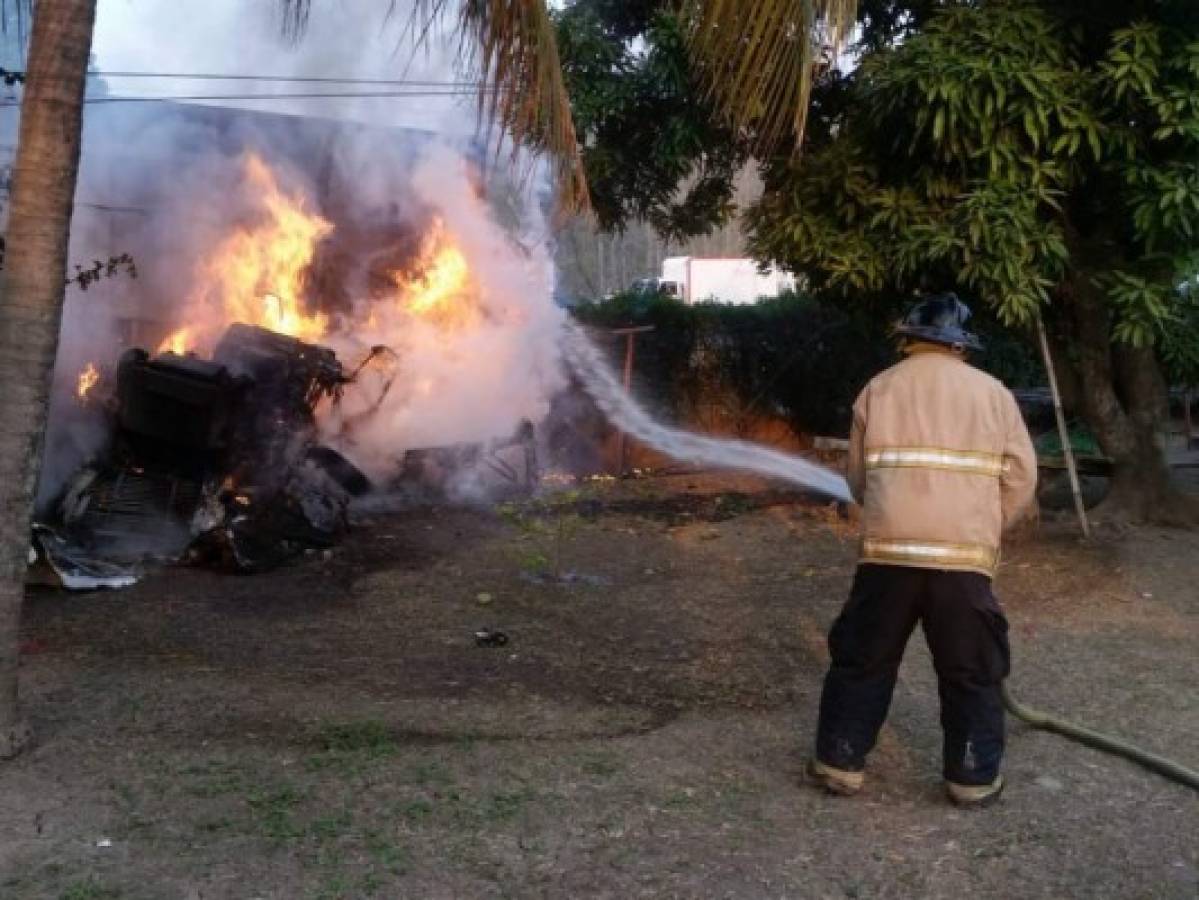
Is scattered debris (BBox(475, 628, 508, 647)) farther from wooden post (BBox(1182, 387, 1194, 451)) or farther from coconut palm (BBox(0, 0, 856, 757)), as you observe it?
wooden post (BBox(1182, 387, 1194, 451))

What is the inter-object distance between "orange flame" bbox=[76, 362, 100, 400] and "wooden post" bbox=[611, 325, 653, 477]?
5.67 meters

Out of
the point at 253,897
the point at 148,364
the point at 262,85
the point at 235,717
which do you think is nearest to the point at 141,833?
the point at 253,897

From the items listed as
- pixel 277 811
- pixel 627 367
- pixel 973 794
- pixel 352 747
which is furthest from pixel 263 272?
pixel 973 794

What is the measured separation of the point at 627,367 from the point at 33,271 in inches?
398

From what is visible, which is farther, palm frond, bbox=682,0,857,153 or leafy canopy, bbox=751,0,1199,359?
leafy canopy, bbox=751,0,1199,359

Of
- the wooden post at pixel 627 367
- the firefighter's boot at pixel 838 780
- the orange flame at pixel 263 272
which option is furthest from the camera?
the wooden post at pixel 627 367

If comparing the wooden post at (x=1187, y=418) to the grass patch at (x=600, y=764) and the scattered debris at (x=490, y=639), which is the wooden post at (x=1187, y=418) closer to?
the scattered debris at (x=490, y=639)

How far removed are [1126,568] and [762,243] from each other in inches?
137

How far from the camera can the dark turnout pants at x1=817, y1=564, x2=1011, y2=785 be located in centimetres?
411

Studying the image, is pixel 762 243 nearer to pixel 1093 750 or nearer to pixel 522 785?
pixel 1093 750

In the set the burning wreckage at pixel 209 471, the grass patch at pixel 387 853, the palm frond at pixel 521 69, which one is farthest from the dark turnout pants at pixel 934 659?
the burning wreckage at pixel 209 471

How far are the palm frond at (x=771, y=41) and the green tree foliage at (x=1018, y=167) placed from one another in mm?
2532

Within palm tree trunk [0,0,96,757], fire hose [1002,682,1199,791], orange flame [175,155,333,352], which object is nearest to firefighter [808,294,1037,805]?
fire hose [1002,682,1199,791]

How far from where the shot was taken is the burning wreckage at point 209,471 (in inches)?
330
